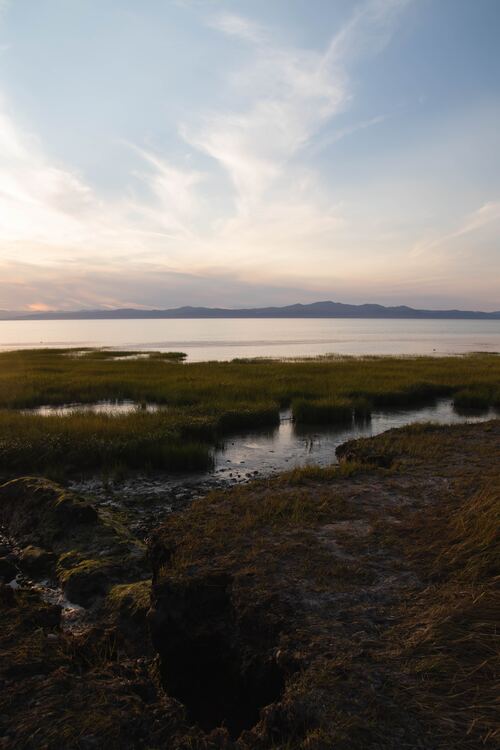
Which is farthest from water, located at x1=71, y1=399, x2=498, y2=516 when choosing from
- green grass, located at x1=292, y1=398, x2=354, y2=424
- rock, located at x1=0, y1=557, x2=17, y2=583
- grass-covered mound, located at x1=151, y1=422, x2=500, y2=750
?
→ grass-covered mound, located at x1=151, y1=422, x2=500, y2=750

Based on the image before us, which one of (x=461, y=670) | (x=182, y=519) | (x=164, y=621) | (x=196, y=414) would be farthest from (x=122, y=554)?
(x=196, y=414)

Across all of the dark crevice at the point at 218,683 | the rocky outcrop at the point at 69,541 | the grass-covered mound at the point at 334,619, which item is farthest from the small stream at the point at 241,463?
the dark crevice at the point at 218,683

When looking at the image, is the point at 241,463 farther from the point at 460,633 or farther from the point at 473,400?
the point at 473,400

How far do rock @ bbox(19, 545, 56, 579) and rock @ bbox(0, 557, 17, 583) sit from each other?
0.21 metres

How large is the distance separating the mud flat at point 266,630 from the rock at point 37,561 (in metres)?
0.23

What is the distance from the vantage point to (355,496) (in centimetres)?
1127

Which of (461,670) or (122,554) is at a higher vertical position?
(461,670)

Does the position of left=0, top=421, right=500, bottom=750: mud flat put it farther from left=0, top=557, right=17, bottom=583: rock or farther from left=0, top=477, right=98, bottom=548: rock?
left=0, top=557, right=17, bottom=583: rock

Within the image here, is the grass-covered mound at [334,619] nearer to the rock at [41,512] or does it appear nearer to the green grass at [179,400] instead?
the rock at [41,512]

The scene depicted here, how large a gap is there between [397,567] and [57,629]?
5332 millimetres

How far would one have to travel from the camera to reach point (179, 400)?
89.4ft

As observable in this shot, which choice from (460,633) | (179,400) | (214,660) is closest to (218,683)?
(214,660)

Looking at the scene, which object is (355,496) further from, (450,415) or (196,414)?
(450,415)

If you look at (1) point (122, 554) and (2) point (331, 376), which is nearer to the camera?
(1) point (122, 554)
